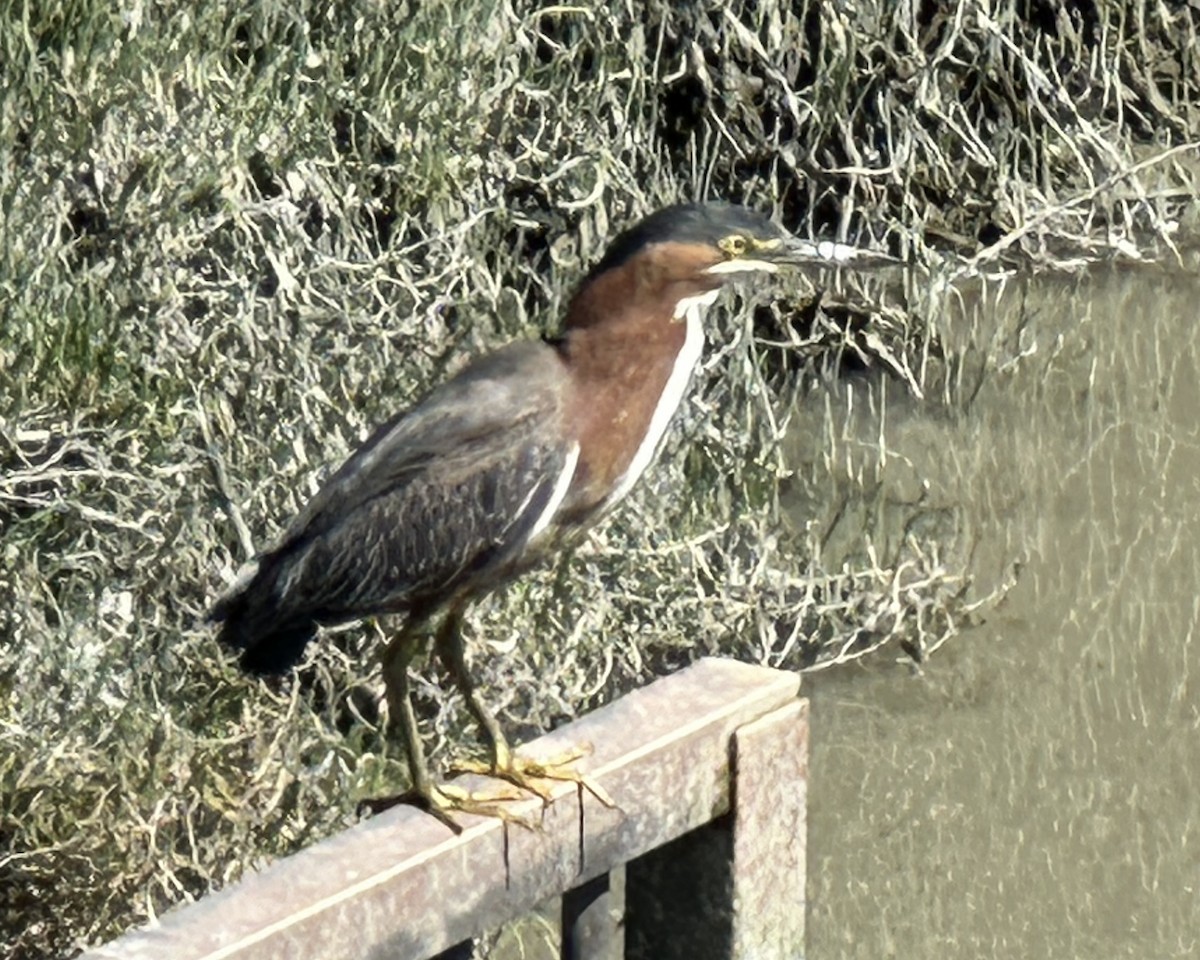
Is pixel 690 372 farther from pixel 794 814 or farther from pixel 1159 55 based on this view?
pixel 1159 55

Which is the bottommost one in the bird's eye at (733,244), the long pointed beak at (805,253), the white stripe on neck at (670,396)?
the white stripe on neck at (670,396)

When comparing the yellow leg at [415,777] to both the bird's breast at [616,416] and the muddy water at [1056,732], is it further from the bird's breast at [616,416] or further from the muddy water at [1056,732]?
the muddy water at [1056,732]

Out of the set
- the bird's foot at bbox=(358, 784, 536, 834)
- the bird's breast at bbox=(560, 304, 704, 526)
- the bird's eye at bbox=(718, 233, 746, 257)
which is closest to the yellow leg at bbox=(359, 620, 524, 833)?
the bird's foot at bbox=(358, 784, 536, 834)

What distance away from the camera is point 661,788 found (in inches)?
104

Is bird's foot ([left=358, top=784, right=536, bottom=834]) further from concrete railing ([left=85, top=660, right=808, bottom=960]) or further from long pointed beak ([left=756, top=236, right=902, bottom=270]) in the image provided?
long pointed beak ([left=756, top=236, right=902, bottom=270])

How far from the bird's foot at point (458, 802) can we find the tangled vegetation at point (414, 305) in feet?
4.38

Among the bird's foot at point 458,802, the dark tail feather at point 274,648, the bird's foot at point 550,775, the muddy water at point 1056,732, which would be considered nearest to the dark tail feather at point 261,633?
the dark tail feather at point 274,648

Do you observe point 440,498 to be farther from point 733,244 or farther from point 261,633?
point 733,244

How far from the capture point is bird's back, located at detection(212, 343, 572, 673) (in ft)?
11.0

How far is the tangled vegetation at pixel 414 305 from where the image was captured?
4.32 meters

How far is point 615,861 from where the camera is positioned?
8.64ft

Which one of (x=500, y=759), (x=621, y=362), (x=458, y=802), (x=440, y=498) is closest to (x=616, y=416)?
(x=621, y=362)

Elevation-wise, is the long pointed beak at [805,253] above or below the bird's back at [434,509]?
above

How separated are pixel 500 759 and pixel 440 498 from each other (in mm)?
419
